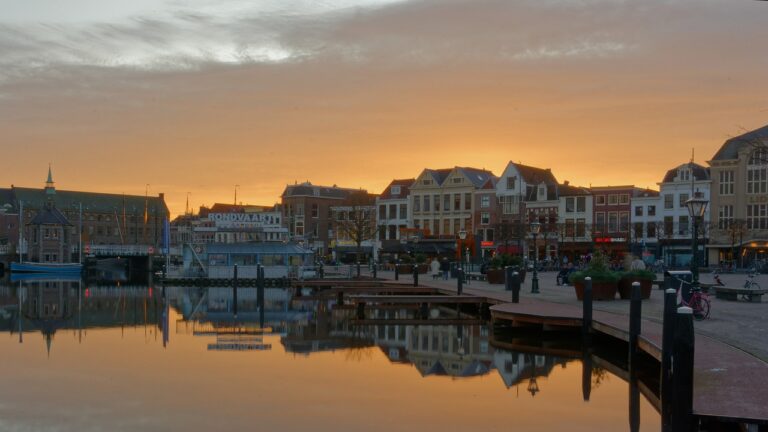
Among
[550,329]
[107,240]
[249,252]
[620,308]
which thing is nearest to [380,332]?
[550,329]

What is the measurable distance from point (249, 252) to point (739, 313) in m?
41.9

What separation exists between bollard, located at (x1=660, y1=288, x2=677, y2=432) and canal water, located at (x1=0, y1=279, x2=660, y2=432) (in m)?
0.30

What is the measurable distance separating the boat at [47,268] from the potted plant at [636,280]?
7628cm

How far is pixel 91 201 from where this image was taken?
154 meters

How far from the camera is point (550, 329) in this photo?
959 inches

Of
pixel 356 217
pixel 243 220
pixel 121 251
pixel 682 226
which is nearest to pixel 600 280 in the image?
pixel 243 220

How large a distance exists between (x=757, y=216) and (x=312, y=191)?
5355 centimetres

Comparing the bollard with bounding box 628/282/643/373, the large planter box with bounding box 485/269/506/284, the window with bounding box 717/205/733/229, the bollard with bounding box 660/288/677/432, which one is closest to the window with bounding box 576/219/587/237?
the window with bounding box 717/205/733/229

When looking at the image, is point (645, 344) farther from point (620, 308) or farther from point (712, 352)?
point (620, 308)

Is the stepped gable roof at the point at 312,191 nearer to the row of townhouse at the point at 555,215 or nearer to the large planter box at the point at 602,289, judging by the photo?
the row of townhouse at the point at 555,215

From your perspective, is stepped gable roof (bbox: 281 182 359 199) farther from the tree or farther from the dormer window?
the dormer window

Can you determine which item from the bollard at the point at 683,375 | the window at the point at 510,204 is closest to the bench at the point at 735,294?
the bollard at the point at 683,375

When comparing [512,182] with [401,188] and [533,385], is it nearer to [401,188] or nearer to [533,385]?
[401,188]

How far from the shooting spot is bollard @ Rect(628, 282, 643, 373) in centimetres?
1720
